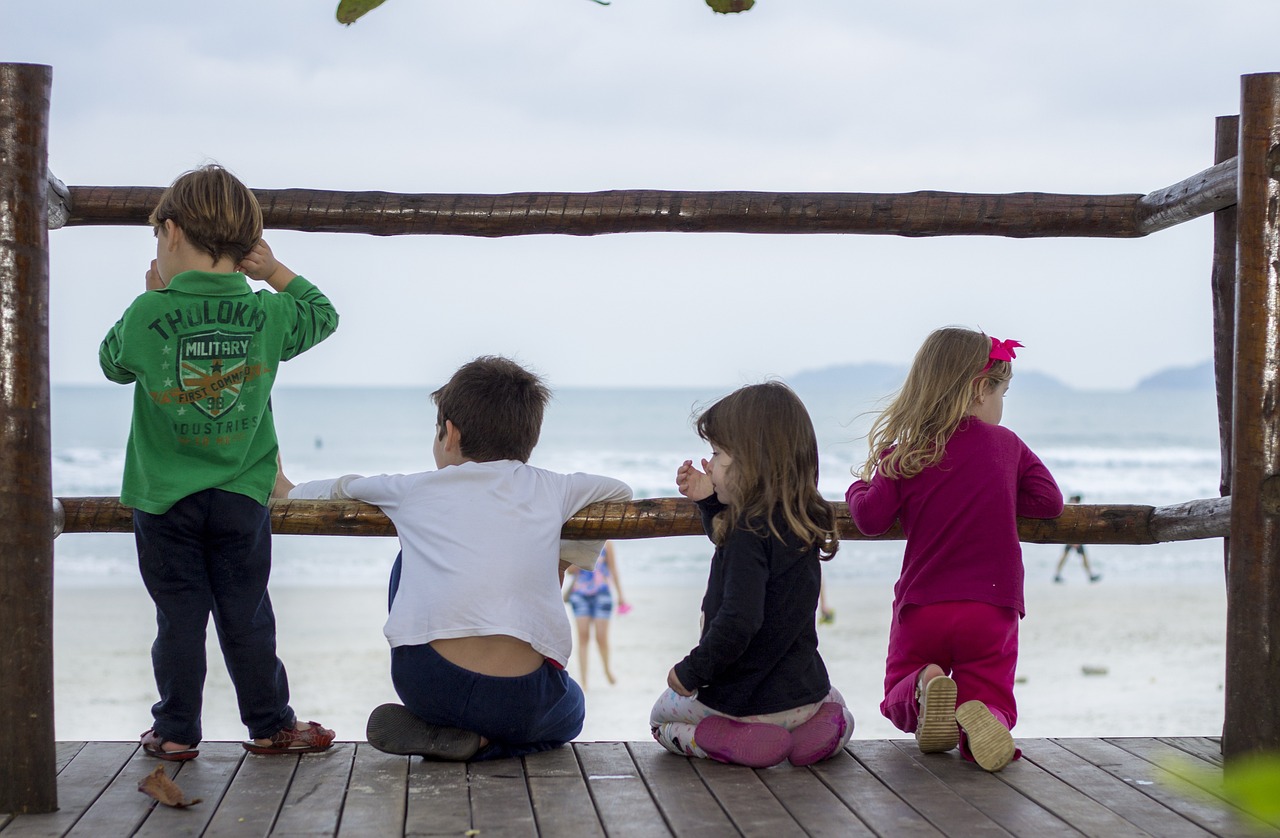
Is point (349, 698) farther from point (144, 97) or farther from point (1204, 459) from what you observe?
point (1204, 459)

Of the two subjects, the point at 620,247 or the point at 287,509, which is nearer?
the point at 287,509

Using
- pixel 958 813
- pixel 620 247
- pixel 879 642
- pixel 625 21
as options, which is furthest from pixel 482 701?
pixel 620 247

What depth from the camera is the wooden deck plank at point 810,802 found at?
7.15 feet

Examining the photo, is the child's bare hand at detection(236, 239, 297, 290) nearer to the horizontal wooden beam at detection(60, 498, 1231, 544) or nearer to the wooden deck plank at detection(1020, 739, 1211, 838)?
the horizontal wooden beam at detection(60, 498, 1231, 544)

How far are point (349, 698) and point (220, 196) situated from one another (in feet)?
23.4

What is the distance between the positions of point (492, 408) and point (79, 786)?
1.10 metres

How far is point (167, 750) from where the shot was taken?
260cm

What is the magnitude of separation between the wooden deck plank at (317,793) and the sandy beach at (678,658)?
5.68 m

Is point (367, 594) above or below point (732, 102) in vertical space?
below

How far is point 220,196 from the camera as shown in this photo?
258 centimetres

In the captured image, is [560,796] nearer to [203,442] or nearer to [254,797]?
[254,797]

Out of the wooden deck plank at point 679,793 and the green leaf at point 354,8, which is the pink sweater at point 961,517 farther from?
the green leaf at point 354,8

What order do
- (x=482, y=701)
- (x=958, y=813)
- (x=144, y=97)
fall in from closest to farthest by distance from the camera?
(x=958, y=813) < (x=482, y=701) < (x=144, y=97)

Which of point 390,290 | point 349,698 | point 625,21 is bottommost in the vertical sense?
point 349,698
